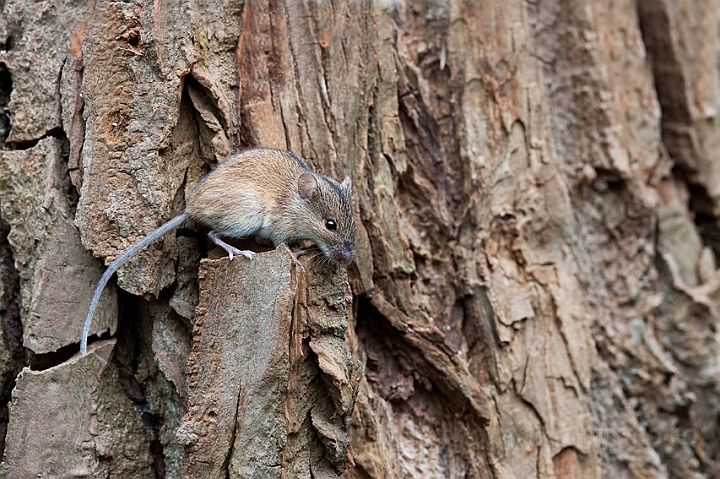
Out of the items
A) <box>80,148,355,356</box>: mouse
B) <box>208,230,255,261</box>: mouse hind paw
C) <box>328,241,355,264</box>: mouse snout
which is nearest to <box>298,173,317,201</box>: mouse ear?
<box>80,148,355,356</box>: mouse

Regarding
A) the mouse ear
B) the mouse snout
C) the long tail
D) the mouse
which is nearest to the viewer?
the long tail

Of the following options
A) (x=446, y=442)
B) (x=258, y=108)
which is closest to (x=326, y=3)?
(x=258, y=108)

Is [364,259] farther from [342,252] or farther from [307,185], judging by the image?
[307,185]

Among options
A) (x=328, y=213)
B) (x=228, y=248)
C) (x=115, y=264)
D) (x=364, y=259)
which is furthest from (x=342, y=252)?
(x=115, y=264)

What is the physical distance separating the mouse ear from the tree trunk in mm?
399

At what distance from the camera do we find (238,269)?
362cm

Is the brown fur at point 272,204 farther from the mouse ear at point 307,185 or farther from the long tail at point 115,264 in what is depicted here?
the long tail at point 115,264

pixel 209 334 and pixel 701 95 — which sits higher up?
pixel 701 95

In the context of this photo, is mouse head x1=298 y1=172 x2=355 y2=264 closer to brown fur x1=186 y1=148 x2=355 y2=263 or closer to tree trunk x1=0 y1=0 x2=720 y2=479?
brown fur x1=186 y1=148 x2=355 y2=263

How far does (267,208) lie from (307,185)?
0.92 feet

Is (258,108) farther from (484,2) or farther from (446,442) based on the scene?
(446,442)

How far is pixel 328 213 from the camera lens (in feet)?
13.8

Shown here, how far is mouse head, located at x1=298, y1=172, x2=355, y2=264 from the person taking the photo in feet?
13.6

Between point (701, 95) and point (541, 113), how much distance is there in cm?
237
